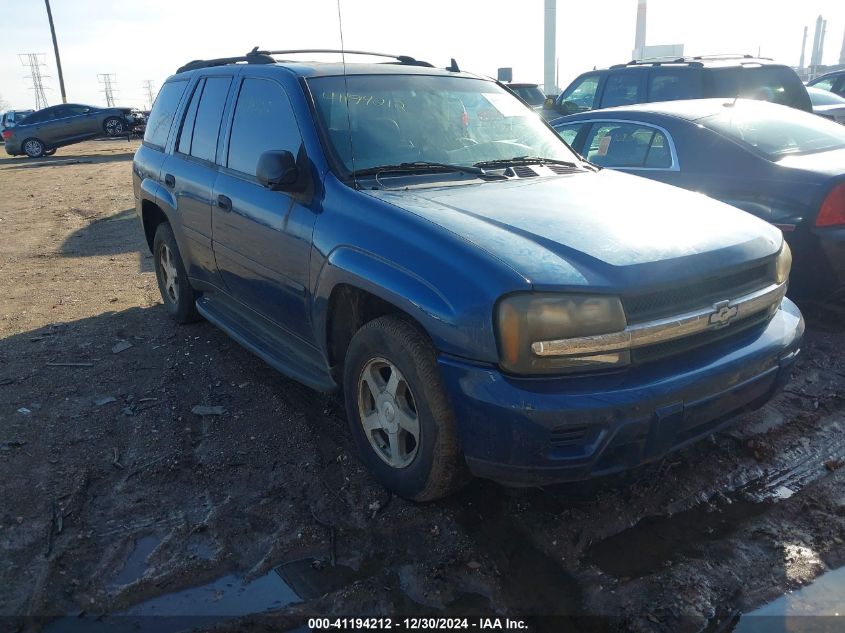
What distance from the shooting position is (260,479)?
326 cm

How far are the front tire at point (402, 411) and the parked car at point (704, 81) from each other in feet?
21.4

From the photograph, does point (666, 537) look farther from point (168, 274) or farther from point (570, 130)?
point (570, 130)

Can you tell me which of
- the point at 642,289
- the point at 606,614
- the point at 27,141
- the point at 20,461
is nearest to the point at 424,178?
the point at 642,289

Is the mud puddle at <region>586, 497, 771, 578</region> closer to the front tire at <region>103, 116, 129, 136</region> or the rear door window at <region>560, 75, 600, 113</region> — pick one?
the rear door window at <region>560, 75, 600, 113</region>

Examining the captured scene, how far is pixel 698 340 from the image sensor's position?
267 cm

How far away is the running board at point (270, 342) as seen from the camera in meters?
3.42

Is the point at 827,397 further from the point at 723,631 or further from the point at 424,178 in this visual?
the point at 424,178

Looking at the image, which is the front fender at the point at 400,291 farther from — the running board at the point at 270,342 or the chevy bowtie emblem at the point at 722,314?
the chevy bowtie emblem at the point at 722,314

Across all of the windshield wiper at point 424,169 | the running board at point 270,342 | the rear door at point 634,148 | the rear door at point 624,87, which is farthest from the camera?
the rear door at point 624,87

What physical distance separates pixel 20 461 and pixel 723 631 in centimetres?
326

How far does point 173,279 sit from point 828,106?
1181cm

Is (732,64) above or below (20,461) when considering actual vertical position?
above

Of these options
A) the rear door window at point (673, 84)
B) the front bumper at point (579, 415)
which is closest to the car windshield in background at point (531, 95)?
the rear door window at point (673, 84)

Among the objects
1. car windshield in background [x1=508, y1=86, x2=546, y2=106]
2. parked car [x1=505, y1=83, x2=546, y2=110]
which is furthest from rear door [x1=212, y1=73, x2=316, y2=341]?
car windshield in background [x1=508, y1=86, x2=546, y2=106]
